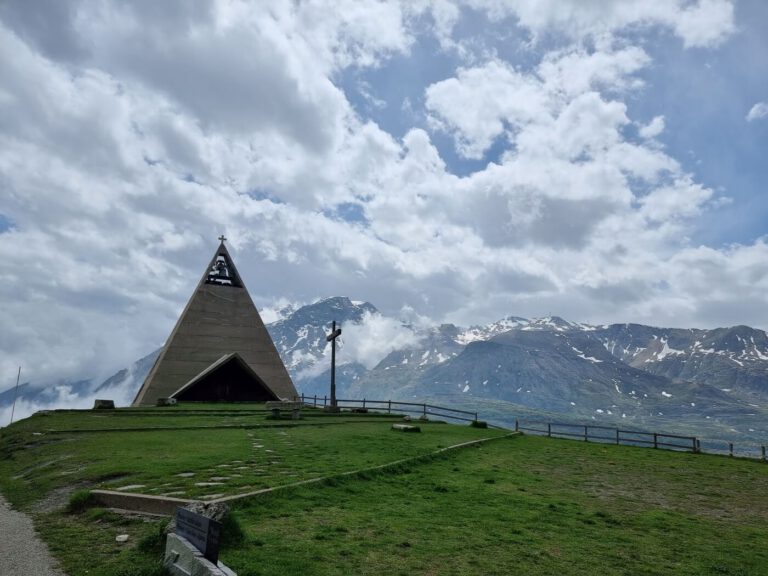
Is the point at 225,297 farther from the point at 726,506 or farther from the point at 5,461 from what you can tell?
the point at 726,506

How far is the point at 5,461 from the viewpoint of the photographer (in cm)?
1895

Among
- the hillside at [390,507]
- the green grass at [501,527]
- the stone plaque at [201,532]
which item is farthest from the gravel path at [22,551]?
the green grass at [501,527]

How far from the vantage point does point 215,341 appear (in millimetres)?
53500

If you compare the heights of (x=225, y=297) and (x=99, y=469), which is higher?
(x=225, y=297)

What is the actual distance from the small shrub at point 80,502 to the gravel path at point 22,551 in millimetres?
740

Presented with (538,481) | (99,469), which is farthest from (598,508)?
(99,469)

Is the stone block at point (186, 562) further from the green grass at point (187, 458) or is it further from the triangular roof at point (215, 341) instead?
the triangular roof at point (215, 341)

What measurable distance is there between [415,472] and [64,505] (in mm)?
10156

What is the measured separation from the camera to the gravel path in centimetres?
741

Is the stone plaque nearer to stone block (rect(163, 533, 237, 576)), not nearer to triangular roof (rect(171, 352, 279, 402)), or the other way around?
stone block (rect(163, 533, 237, 576))

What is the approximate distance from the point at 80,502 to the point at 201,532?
19.8ft

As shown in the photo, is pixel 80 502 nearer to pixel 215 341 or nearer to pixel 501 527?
pixel 501 527

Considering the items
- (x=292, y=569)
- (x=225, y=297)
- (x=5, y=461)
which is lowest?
(x=5, y=461)

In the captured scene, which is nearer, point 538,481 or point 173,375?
point 538,481
